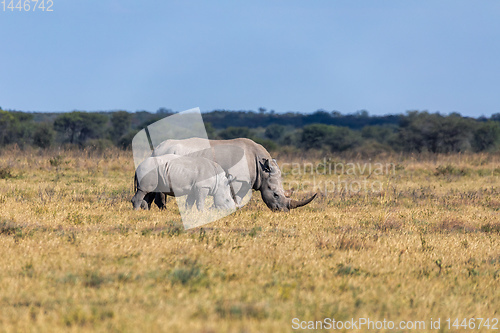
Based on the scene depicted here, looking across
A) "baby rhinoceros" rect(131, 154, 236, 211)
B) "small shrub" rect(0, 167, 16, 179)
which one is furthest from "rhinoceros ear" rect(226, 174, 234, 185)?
"small shrub" rect(0, 167, 16, 179)

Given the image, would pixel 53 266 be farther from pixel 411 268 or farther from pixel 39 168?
pixel 39 168

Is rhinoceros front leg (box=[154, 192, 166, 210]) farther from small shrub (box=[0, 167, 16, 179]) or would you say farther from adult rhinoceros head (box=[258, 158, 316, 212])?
small shrub (box=[0, 167, 16, 179])

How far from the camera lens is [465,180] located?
1941 centimetres

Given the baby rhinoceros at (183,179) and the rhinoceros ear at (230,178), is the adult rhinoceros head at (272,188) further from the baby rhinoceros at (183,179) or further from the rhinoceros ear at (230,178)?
the baby rhinoceros at (183,179)

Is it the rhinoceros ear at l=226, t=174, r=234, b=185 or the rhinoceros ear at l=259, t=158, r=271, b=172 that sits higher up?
the rhinoceros ear at l=259, t=158, r=271, b=172

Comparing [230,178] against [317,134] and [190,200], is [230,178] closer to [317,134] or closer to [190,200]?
[190,200]

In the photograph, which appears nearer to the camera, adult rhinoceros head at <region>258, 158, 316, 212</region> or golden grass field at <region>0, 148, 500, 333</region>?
golden grass field at <region>0, 148, 500, 333</region>

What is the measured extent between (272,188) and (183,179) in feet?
6.38

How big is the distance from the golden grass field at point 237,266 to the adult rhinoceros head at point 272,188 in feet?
0.97

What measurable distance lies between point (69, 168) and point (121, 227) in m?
12.4

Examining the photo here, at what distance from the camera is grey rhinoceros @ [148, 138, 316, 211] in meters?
10.8

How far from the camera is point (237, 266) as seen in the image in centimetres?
586

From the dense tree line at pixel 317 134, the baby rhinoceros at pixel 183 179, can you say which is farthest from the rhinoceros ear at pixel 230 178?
the dense tree line at pixel 317 134

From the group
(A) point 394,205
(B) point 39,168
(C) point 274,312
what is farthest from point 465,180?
(C) point 274,312
